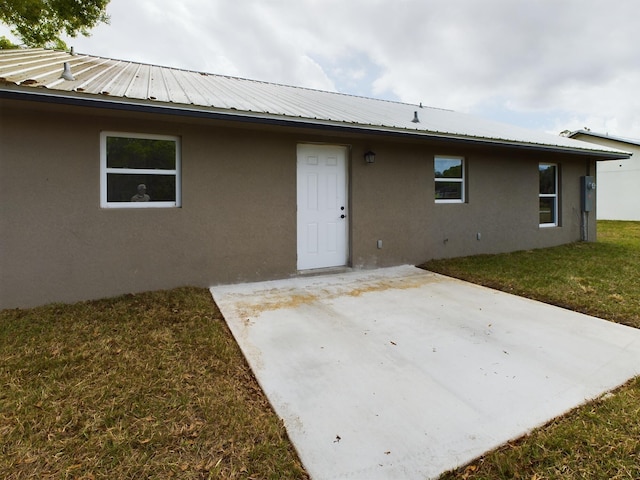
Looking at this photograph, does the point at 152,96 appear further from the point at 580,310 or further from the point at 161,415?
the point at 580,310

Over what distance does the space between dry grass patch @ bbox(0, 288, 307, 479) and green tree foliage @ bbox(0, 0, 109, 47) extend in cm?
1422

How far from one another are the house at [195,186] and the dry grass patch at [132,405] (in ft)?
3.87

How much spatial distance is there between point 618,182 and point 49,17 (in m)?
26.1

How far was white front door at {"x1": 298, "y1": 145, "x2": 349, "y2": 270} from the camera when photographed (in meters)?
6.23

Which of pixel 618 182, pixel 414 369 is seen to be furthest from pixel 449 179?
pixel 618 182

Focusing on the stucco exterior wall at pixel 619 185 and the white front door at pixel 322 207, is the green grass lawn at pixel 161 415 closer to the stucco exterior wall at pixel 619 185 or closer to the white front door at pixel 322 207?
the white front door at pixel 322 207

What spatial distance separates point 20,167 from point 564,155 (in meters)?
11.5

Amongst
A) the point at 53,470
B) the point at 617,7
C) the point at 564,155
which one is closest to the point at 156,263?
the point at 53,470

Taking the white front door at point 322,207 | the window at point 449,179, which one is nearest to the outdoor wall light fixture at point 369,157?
the white front door at point 322,207

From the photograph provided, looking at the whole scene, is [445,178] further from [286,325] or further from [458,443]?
[458,443]

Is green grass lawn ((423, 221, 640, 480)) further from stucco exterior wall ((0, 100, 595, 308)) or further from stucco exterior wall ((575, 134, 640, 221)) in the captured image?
stucco exterior wall ((575, 134, 640, 221))

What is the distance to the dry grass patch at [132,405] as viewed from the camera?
1946 mm

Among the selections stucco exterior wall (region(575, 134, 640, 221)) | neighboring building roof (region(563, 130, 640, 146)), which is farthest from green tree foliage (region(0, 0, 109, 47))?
stucco exterior wall (region(575, 134, 640, 221))

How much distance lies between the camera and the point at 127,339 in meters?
3.53
